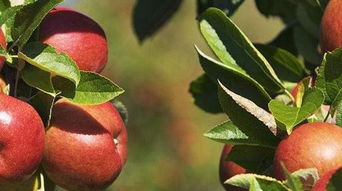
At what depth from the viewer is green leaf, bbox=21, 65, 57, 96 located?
1199mm

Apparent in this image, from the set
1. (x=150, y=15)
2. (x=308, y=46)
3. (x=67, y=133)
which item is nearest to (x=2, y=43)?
(x=67, y=133)

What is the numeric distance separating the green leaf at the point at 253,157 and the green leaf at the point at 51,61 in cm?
24

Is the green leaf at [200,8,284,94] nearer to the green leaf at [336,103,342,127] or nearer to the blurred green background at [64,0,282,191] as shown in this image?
the green leaf at [336,103,342,127]

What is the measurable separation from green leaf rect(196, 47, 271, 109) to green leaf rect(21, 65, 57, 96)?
205 millimetres

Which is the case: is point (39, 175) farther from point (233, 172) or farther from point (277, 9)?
point (277, 9)

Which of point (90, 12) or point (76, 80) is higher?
point (76, 80)

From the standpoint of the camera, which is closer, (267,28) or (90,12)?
(90,12)

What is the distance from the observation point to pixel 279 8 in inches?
70.1

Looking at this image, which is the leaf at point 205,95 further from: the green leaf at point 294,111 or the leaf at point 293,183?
the leaf at point 293,183

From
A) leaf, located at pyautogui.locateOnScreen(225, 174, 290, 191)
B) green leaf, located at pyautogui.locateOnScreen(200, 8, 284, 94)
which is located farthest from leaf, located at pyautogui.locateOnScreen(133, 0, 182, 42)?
leaf, located at pyautogui.locateOnScreen(225, 174, 290, 191)

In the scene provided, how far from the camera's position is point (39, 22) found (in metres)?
1.20

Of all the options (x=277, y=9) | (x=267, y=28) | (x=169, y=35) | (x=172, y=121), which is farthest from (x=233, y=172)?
(x=267, y=28)

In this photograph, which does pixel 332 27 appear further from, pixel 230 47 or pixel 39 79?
pixel 39 79

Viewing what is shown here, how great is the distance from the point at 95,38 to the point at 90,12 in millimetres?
4520
